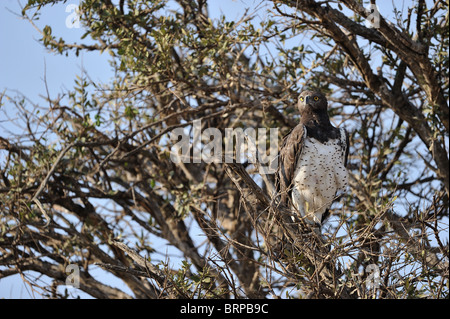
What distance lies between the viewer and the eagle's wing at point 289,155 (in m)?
6.32

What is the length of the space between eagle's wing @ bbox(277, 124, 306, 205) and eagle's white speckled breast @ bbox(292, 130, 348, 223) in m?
0.05

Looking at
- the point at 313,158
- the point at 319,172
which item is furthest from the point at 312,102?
the point at 319,172

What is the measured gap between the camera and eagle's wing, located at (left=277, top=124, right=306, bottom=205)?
Result: 20.7ft

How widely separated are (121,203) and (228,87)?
76.7 inches

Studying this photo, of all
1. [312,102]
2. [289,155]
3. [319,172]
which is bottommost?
[319,172]

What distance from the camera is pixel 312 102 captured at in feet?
21.3

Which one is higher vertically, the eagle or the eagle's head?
the eagle's head

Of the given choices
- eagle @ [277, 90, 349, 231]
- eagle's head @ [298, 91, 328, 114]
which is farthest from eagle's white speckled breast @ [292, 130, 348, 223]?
eagle's head @ [298, 91, 328, 114]

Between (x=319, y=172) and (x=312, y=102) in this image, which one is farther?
(x=312, y=102)

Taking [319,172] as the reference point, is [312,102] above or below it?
above

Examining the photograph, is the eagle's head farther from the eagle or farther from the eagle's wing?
the eagle's wing

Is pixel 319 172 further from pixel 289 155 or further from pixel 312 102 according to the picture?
pixel 312 102

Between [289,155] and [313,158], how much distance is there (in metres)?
0.22

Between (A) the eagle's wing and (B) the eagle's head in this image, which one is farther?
(B) the eagle's head
